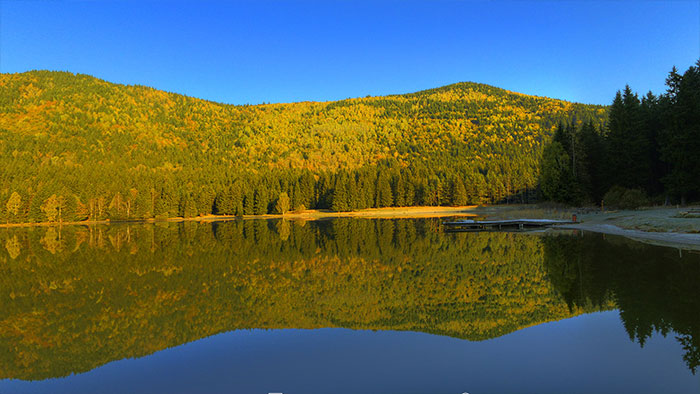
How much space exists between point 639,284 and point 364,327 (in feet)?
32.9

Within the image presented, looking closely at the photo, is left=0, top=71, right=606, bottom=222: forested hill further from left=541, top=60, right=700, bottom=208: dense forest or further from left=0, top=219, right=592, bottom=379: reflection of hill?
left=0, top=219, right=592, bottom=379: reflection of hill

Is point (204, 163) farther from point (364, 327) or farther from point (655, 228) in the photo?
point (364, 327)

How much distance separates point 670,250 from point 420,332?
1865 centimetres

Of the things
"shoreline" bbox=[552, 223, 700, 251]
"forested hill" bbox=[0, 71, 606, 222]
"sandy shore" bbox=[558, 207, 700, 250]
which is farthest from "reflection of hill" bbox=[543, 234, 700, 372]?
"forested hill" bbox=[0, 71, 606, 222]

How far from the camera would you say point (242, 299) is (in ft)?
44.7

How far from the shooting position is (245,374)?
7.65 m

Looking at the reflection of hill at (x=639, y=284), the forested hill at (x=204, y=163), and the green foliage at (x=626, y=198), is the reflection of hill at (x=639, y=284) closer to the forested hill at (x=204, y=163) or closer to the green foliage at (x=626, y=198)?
the green foliage at (x=626, y=198)

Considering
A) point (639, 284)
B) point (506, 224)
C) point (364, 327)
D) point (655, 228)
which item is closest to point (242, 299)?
point (364, 327)

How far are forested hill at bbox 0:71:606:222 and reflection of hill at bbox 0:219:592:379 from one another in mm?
72707

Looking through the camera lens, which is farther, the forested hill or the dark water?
the forested hill

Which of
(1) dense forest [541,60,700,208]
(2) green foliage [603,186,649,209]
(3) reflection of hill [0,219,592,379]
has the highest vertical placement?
(1) dense forest [541,60,700,208]

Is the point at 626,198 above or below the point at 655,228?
above

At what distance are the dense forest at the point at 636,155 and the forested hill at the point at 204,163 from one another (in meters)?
26.4

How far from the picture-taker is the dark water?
23.7 ft
